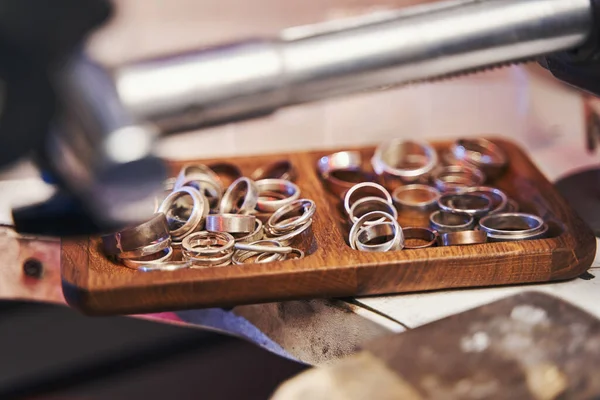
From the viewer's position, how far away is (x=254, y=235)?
1.94ft

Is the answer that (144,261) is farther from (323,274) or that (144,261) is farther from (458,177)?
(458,177)

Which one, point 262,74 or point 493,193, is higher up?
point 262,74

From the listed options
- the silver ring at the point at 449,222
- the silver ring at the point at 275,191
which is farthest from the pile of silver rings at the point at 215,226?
the silver ring at the point at 449,222

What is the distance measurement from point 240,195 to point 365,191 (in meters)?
0.11

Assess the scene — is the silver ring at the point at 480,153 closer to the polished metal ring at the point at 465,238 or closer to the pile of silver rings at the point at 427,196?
the pile of silver rings at the point at 427,196

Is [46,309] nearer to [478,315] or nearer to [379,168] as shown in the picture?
[379,168]

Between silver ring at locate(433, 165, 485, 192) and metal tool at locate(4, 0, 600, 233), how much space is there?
0.66 feet

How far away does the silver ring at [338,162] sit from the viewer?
27.2 inches

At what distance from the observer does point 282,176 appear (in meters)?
0.69

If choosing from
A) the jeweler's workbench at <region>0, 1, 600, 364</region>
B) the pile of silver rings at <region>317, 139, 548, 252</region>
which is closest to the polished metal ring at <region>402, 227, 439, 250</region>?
the pile of silver rings at <region>317, 139, 548, 252</region>

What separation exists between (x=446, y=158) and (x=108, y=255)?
0.33 meters

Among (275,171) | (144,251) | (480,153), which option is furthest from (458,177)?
(144,251)

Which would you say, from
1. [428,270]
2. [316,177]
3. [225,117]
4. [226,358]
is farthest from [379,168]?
[226,358]

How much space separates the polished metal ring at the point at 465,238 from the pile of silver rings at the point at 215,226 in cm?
11
